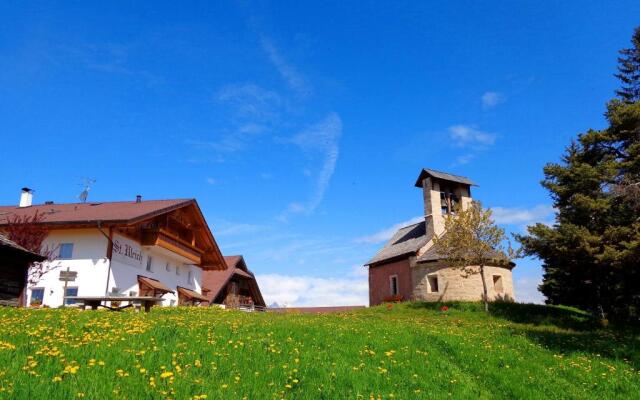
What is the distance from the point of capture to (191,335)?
10.4 m

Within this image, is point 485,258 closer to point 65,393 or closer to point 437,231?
point 437,231

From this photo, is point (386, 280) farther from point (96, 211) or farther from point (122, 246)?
point (96, 211)

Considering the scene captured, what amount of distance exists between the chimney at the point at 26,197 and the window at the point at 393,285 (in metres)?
30.4

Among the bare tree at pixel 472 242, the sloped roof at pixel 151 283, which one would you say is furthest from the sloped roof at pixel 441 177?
the sloped roof at pixel 151 283

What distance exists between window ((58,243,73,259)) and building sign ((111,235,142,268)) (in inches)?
104

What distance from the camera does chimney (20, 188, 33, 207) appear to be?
120 ft

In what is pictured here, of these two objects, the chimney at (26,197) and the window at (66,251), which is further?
the chimney at (26,197)

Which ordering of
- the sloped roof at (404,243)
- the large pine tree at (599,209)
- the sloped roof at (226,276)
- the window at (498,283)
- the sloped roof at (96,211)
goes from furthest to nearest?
the sloped roof at (226,276) → the sloped roof at (404,243) → the window at (498,283) → the sloped roof at (96,211) → the large pine tree at (599,209)

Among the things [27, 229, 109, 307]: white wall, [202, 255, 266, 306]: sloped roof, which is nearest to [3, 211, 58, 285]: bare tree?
[27, 229, 109, 307]: white wall

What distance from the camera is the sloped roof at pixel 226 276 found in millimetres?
45062

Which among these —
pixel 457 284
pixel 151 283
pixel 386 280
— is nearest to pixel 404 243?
pixel 386 280

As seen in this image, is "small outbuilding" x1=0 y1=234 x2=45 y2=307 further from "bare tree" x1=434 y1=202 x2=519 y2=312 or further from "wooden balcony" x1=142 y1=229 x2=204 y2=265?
"bare tree" x1=434 y1=202 x2=519 y2=312

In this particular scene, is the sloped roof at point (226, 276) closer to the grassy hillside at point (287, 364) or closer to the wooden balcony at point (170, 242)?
the wooden balcony at point (170, 242)

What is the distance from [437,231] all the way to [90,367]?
34608mm
